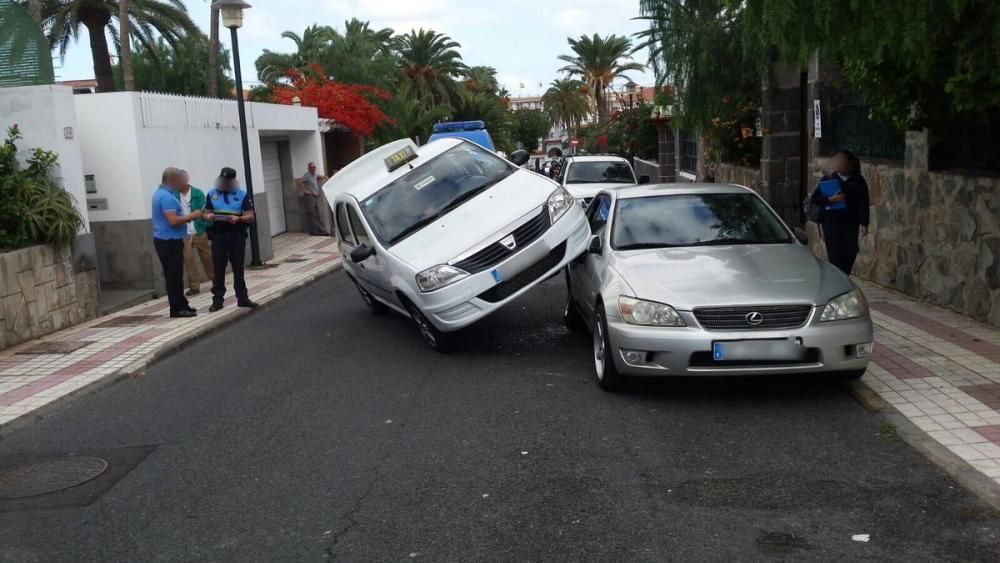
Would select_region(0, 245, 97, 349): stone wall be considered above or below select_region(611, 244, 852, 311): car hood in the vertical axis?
below

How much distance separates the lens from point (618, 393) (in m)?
7.36

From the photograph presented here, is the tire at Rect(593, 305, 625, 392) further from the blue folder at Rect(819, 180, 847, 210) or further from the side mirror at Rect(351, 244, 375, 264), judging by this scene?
the blue folder at Rect(819, 180, 847, 210)

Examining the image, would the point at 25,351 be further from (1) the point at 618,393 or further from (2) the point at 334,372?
(1) the point at 618,393

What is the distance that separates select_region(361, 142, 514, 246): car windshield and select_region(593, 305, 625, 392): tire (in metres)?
2.85

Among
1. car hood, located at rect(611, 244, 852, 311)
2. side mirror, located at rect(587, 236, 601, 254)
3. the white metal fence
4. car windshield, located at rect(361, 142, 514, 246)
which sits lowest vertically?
car hood, located at rect(611, 244, 852, 311)

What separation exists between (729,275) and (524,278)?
2432mm

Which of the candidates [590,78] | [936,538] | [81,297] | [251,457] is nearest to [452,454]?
[251,457]

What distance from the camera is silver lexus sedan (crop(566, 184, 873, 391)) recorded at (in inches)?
259

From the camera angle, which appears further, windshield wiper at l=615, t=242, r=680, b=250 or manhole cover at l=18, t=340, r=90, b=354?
manhole cover at l=18, t=340, r=90, b=354

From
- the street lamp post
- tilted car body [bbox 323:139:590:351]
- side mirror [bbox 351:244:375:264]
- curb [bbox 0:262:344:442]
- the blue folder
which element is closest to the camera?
curb [bbox 0:262:344:442]

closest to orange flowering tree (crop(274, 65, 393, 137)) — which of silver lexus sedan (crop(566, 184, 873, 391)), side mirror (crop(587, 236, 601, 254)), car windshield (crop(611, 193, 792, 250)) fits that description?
side mirror (crop(587, 236, 601, 254))

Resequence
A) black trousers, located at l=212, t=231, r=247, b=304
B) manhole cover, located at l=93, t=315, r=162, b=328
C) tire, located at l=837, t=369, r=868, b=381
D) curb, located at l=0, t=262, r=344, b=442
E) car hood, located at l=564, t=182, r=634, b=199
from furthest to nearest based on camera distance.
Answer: car hood, located at l=564, t=182, r=634, b=199 < black trousers, located at l=212, t=231, r=247, b=304 < manhole cover, located at l=93, t=315, r=162, b=328 < curb, located at l=0, t=262, r=344, b=442 < tire, located at l=837, t=369, r=868, b=381

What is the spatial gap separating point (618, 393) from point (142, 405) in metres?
4.01

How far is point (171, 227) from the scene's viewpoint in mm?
11836
